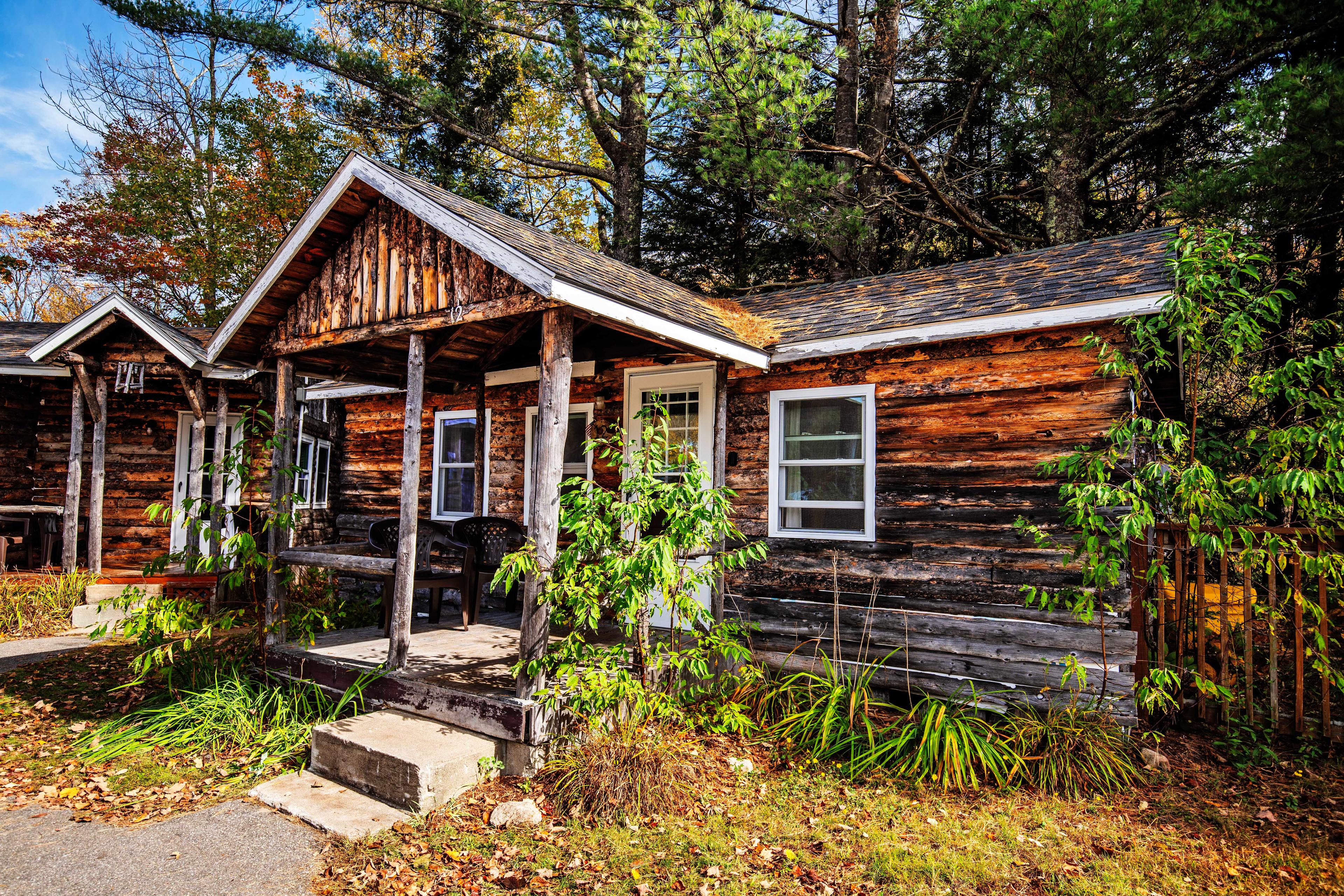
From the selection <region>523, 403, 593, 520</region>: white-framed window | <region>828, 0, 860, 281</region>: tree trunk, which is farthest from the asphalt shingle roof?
<region>828, 0, 860, 281</region>: tree trunk

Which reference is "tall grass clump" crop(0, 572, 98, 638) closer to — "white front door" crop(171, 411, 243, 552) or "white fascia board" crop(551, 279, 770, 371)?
"white front door" crop(171, 411, 243, 552)

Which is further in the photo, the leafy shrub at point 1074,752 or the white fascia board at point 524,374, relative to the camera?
the white fascia board at point 524,374

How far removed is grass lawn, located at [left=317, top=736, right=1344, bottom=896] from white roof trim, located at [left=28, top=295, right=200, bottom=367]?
28.9 ft

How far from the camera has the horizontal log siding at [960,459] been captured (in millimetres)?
6098

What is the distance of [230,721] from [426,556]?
2.33 meters

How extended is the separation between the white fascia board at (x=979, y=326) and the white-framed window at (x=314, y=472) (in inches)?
361

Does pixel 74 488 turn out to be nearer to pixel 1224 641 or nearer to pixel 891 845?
pixel 891 845

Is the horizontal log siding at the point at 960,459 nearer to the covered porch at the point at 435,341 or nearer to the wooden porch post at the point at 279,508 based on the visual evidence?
the covered porch at the point at 435,341

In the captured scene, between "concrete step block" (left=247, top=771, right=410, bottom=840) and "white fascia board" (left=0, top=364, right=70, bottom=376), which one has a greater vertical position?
"white fascia board" (left=0, top=364, right=70, bottom=376)

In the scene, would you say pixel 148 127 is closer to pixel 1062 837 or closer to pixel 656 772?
pixel 656 772

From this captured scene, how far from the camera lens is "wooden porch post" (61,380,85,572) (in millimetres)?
10375

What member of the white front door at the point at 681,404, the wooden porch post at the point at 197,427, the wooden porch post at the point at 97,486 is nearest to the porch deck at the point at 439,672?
the white front door at the point at 681,404

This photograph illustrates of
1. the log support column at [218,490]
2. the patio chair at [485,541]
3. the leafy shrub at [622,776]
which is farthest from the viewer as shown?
the log support column at [218,490]

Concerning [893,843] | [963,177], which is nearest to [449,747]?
[893,843]
